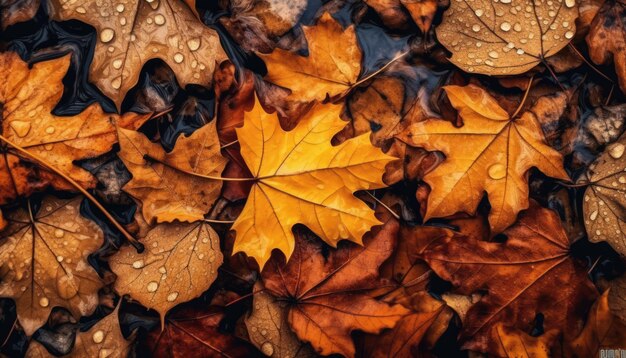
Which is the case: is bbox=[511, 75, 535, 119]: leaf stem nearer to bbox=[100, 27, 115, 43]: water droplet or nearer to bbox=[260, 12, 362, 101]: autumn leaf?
bbox=[260, 12, 362, 101]: autumn leaf

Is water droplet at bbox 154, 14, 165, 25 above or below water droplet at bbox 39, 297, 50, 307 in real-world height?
above

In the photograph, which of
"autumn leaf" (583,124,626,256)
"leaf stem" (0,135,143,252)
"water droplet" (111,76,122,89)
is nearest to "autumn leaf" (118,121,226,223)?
"leaf stem" (0,135,143,252)

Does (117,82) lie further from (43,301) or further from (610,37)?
(610,37)

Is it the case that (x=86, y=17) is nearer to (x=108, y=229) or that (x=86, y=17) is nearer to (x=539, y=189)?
(x=108, y=229)

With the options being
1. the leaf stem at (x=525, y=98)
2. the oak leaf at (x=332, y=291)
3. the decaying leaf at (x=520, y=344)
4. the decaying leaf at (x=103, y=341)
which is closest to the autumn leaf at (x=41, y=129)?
the decaying leaf at (x=103, y=341)

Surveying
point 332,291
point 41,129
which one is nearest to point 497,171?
point 332,291

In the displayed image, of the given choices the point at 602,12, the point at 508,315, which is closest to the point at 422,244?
the point at 508,315
